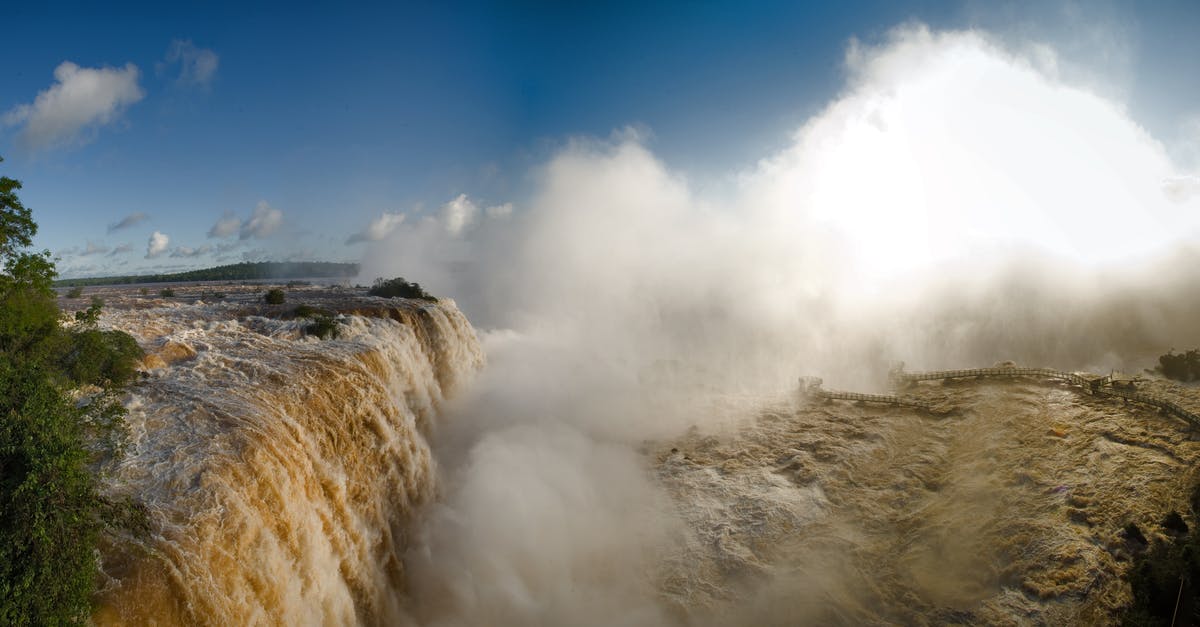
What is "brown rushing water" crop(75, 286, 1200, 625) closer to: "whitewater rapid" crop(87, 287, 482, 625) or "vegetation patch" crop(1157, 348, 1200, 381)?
"whitewater rapid" crop(87, 287, 482, 625)

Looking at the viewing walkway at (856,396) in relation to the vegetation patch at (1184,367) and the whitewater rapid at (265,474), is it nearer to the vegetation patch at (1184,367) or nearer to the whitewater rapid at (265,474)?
the vegetation patch at (1184,367)

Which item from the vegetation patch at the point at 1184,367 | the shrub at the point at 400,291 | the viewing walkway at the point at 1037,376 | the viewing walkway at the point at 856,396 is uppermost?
the shrub at the point at 400,291

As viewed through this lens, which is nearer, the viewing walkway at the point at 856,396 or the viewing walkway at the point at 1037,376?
the viewing walkway at the point at 1037,376

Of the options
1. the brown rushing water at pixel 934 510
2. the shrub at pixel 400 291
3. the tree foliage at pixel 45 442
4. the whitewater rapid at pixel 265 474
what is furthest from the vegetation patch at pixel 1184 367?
the shrub at pixel 400 291

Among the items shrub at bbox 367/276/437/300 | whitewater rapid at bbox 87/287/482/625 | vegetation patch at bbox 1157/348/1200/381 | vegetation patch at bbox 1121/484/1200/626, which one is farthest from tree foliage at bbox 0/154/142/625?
vegetation patch at bbox 1157/348/1200/381

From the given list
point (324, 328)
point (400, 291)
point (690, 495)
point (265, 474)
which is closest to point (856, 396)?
point (690, 495)

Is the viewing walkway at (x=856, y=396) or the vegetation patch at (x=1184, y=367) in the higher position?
the vegetation patch at (x=1184, y=367)

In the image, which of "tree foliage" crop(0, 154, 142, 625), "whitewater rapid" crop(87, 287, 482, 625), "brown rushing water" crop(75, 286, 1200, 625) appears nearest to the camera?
"tree foliage" crop(0, 154, 142, 625)
